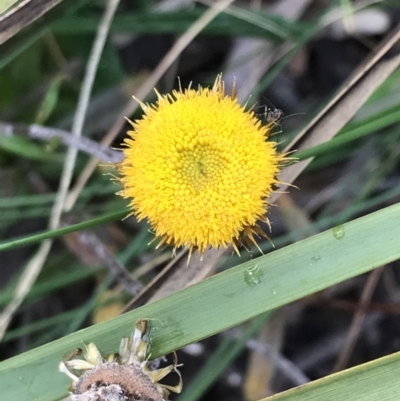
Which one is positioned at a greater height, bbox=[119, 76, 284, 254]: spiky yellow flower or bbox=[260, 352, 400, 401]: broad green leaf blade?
bbox=[119, 76, 284, 254]: spiky yellow flower

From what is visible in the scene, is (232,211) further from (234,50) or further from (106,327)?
(234,50)

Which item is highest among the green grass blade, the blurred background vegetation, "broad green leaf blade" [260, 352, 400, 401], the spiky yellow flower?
the blurred background vegetation

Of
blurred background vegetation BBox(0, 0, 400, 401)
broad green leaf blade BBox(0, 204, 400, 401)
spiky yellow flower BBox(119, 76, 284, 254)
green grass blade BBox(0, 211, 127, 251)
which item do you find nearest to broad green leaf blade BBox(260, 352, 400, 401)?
broad green leaf blade BBox(0, 204, 400, 401)

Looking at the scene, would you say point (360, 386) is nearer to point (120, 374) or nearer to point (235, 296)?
point (235, 296)

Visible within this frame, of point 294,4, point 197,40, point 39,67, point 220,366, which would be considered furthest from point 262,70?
point 220,366

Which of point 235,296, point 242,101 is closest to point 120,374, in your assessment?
point 235,296

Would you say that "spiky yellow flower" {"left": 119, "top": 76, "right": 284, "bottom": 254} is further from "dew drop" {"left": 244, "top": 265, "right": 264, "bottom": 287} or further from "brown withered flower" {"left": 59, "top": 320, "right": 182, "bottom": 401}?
"brown withered flower" {"left": 59, "top": 320, "right": 182, "bottom": 401}
